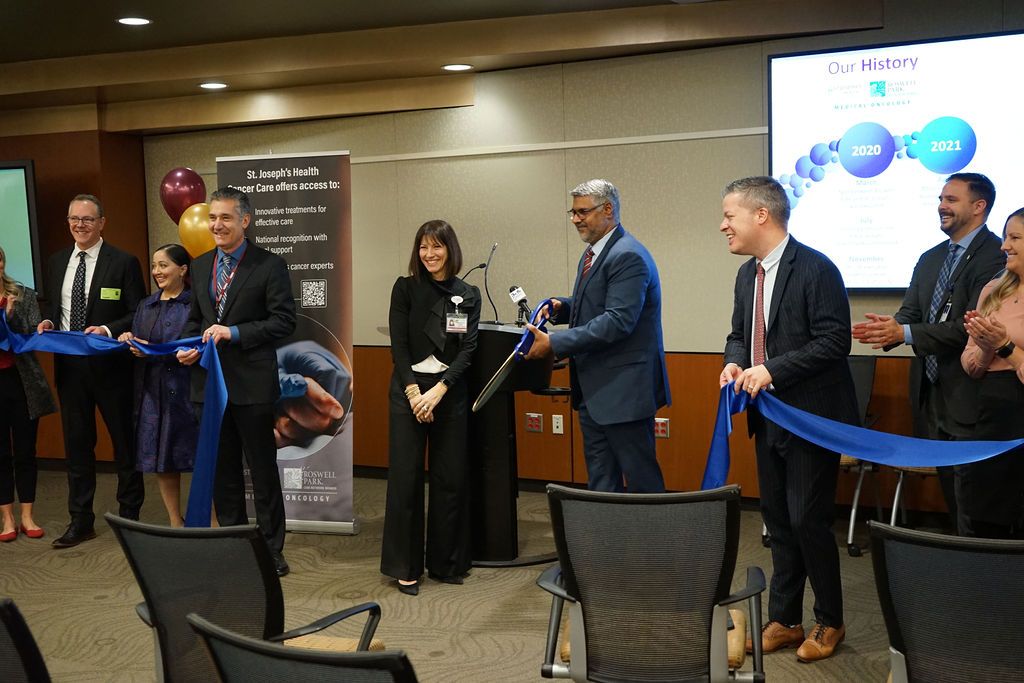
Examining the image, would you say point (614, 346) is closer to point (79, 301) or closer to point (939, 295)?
point (939, 295)

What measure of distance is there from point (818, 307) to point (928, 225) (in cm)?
229

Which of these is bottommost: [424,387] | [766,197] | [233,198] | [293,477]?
Answer: [293,477]

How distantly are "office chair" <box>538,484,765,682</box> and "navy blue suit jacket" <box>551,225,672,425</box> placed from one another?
164cm

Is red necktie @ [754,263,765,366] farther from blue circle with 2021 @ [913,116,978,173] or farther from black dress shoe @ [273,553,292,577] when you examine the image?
black dress shoe @ [273,553,292,577]

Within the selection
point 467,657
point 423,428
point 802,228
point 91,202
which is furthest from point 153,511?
point 802,228

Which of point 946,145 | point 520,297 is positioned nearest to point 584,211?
point 520,297

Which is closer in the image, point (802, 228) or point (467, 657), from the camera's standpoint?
point (467, 657)

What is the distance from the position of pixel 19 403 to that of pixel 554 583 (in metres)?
4.16

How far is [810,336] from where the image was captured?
3484 mm

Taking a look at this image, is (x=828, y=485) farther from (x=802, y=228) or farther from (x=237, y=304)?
(x=237, y=304)

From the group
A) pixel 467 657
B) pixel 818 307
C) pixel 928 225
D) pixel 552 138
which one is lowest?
pixel 467 657

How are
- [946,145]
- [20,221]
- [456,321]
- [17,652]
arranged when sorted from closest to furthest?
[17,652], [456,321], [946,145], [20,221]

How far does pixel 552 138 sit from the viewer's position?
6586 millimetres

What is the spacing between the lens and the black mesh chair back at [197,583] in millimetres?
2348
